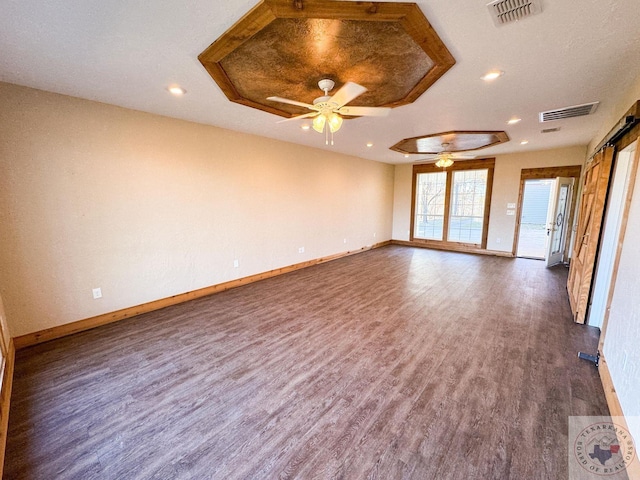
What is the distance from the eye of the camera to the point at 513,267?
5.64 m

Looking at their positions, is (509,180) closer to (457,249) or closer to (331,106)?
(457,249)

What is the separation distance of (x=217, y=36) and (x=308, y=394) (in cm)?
264

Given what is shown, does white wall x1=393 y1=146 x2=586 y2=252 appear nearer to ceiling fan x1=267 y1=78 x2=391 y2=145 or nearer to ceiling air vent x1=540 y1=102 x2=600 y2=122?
ceiling air vent x1=540 y1=102 x2=600 y2=122

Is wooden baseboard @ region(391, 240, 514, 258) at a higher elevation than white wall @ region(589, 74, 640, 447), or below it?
below

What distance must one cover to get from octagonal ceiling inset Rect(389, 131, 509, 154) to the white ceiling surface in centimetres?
88

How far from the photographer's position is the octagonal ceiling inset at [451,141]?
431 centimetres

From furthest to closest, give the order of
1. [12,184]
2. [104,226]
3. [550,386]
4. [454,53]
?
[104,226]
[12,184]
[550,386]
[454,53]

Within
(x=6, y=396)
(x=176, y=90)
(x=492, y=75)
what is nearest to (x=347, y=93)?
(x=492, y=75)

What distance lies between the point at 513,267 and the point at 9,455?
24.0 ft

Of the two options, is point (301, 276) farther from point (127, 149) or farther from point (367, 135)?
point (127, 149)

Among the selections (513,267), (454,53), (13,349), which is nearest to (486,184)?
(513,267)

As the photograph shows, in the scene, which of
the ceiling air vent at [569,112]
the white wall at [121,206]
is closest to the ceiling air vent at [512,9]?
the ceiling air vent at [569,112]

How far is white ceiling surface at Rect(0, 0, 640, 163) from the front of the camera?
59.7 inches

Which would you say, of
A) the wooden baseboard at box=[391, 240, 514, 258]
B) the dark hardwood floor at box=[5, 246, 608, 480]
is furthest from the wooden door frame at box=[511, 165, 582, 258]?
the dark hardwood floor at box=[5, 246, 608, 480]
